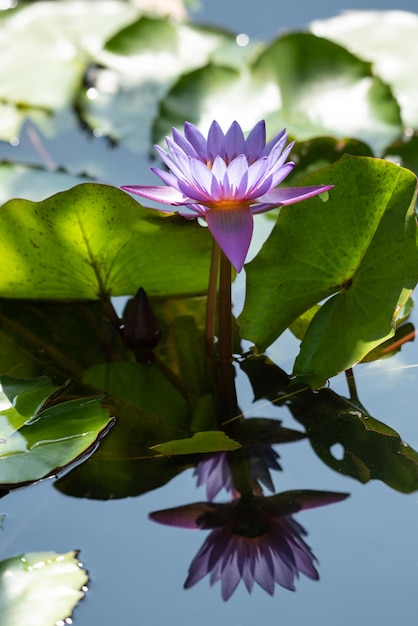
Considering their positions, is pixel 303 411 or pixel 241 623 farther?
pixel 303 411

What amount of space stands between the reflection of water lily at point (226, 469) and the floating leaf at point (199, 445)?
0.04ft

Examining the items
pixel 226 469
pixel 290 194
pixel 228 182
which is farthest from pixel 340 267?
pixel 226 469

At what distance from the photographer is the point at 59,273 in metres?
1.33

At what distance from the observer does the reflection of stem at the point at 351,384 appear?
1.24 m

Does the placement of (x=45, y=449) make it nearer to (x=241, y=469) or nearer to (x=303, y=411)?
(x=241, y=469)

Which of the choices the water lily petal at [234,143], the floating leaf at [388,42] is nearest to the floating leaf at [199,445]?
the water lily petal at [234,143]

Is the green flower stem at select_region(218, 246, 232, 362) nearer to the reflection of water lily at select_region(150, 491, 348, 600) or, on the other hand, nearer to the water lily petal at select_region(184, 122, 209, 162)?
the water lily petal at select_region(184, 122, 209, 162)

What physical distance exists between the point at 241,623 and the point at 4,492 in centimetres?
37

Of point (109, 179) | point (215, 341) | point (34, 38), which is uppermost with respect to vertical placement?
point (34, 38)

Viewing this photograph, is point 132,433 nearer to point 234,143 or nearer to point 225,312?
point 225,312

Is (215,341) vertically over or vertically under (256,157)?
under

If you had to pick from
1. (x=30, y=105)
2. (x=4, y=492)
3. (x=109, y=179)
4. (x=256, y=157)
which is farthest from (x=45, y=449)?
(x=30, y=105)

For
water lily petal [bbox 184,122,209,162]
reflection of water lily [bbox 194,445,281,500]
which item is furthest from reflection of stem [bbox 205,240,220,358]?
reflection of water lily [bbox 194,445,281,500]

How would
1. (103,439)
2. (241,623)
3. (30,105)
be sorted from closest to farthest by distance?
(241,623) < (103,439) < (30,105)
